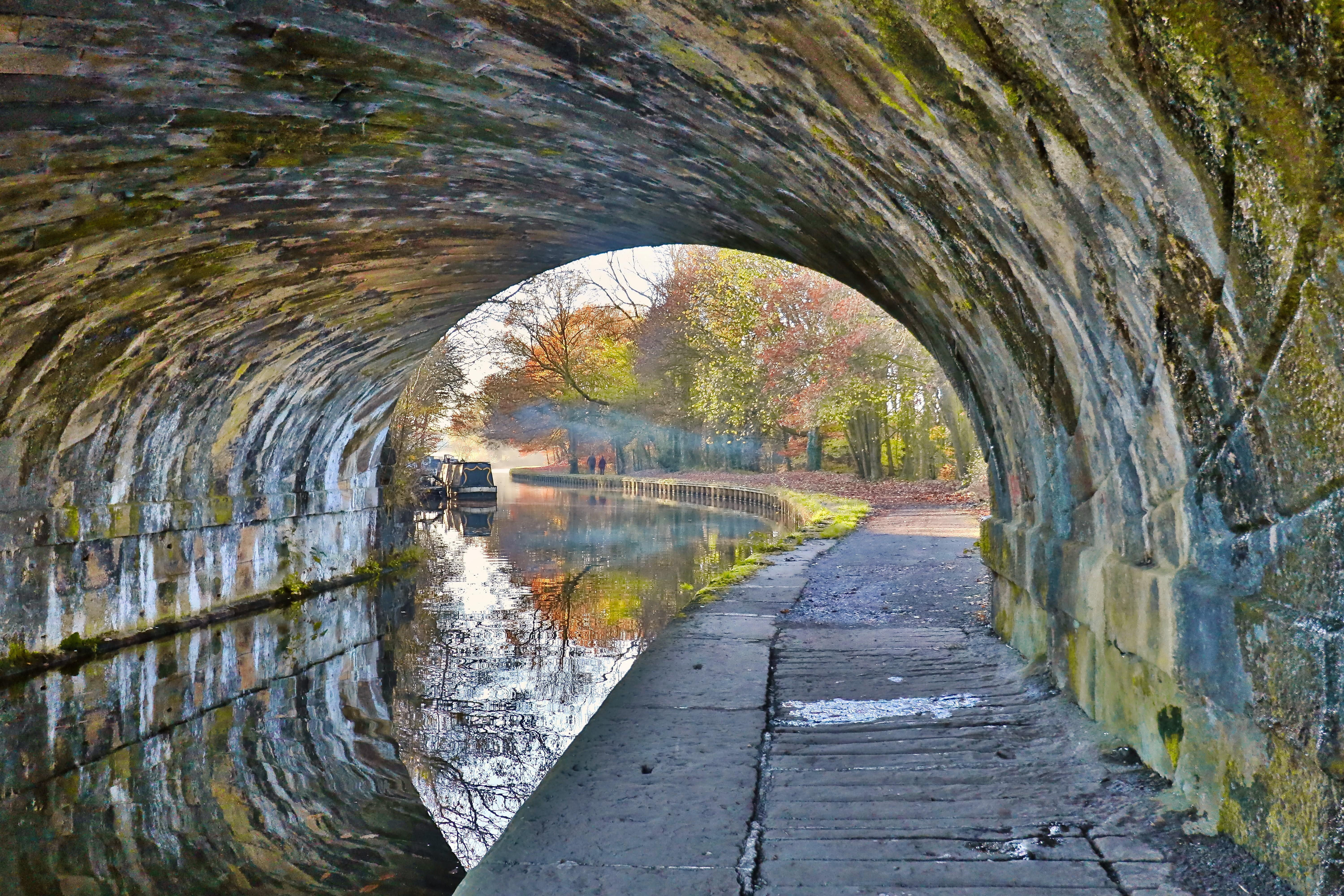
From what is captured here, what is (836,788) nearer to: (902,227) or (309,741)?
(902,227)

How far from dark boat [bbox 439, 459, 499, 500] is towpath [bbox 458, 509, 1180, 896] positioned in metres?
33.1

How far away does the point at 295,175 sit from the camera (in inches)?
225

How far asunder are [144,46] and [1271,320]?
4132mm

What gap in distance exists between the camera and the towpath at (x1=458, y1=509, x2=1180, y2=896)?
2658 millimetres

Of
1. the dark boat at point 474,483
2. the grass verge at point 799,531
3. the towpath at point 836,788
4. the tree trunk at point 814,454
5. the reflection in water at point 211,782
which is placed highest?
the tree trunk at point 814,454

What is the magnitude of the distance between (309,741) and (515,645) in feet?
9.19

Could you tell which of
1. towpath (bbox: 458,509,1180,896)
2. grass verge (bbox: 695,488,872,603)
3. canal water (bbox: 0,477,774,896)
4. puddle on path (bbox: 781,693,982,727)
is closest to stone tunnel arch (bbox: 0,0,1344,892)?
towpath (bbox: 458,509,1180,896)

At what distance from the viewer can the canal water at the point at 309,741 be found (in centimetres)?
468

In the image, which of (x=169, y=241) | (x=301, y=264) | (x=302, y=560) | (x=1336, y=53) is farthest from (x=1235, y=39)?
(x=302, y=560)

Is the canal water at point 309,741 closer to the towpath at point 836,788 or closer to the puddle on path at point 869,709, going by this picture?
the towpath at point 836,788

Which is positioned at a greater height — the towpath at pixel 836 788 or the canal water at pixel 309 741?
the towpath at pixel 836 788

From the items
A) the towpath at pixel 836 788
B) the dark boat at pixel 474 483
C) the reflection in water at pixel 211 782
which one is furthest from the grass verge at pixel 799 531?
the dark boat at pixel 474 483

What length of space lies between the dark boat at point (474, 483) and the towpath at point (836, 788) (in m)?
33.1

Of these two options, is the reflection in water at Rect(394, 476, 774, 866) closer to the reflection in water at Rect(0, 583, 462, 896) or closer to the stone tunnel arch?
the reflection in water at Rect(0, 583, 462, 896)
